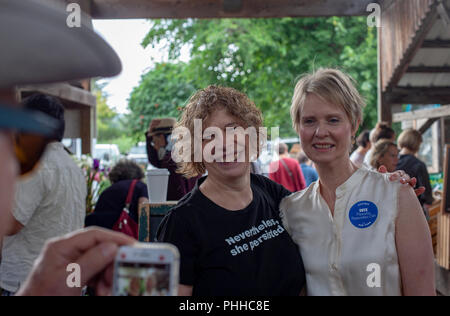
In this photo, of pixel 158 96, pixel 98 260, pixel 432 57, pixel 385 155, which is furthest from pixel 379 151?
pixel 158 96

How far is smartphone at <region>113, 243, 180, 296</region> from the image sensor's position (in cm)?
69

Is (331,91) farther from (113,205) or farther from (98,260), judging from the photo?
(113,205)

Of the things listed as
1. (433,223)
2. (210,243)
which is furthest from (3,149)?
(433,223)

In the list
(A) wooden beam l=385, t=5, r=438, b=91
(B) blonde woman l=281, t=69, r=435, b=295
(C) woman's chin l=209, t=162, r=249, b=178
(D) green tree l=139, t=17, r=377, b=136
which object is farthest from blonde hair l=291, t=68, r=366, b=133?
(D) green tree l=139, t=17, r=377, b=136

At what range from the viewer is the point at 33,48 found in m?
0.53

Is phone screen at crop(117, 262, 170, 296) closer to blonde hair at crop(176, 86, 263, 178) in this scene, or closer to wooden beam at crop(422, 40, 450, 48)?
blonde hair at crop(176, 86, 263, 178)

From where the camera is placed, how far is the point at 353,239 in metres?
1.46

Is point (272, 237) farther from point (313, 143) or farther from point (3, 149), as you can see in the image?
point (3, 149)

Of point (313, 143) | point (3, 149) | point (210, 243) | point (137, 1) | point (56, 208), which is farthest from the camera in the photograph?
point (137, 1)

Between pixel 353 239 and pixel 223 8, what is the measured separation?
320 cm

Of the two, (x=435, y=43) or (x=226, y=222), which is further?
(x=435, y=43)

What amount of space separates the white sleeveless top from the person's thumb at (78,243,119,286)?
88cm

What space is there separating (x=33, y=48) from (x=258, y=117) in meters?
1.30

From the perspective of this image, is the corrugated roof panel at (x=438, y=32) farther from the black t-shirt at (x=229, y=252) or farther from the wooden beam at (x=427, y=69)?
the black t-shirt at (x=229, y=252)
